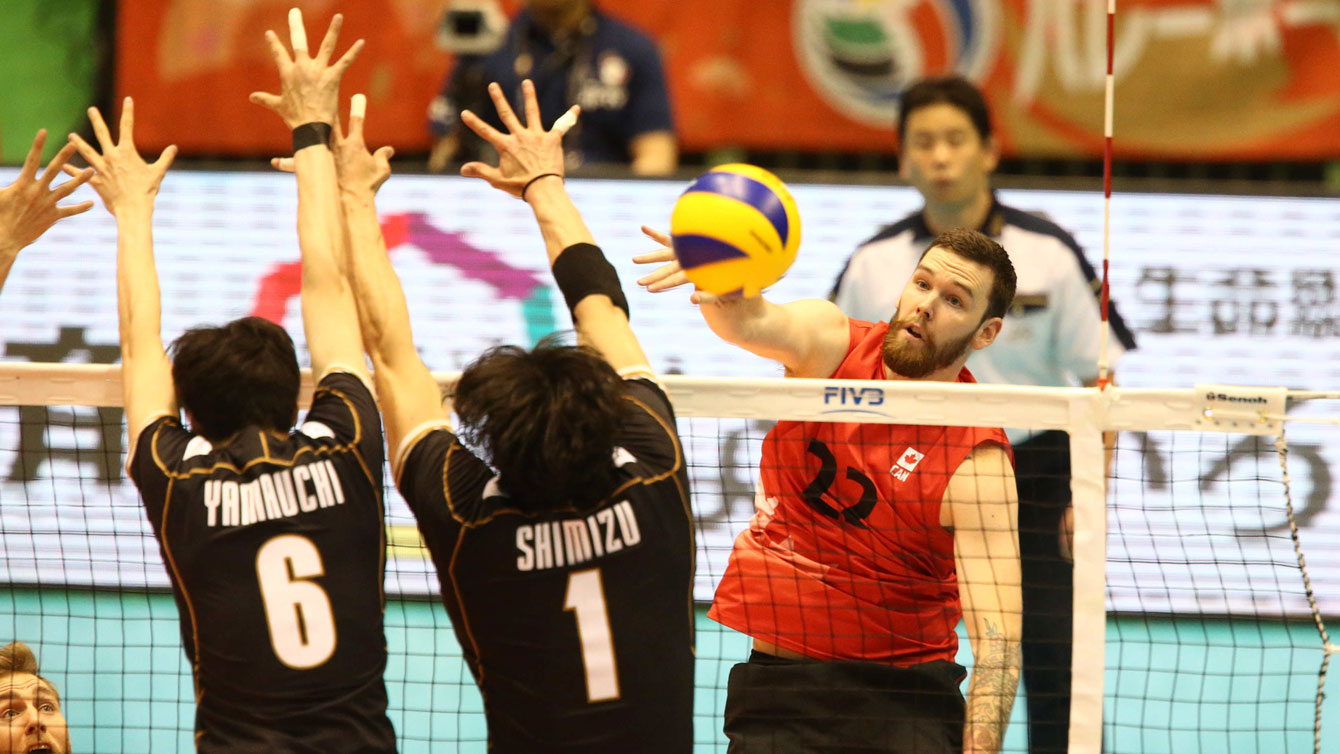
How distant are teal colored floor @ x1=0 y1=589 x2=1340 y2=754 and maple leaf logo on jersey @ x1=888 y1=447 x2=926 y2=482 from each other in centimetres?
199

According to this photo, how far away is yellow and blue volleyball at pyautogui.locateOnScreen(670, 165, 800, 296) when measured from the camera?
13.8ft

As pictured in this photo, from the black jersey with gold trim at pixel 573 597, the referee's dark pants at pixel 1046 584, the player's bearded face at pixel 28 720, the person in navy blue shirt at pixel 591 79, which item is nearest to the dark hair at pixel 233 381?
the black jersey with gold trim at pixel 573 597

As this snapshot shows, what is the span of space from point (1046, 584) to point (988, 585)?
5.85 ft

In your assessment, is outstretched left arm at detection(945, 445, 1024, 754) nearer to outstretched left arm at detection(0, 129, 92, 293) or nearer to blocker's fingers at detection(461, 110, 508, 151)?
blocker's fingers at detection(461, 110, 508, 151)

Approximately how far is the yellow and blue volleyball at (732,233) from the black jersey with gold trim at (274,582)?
118 centimetres

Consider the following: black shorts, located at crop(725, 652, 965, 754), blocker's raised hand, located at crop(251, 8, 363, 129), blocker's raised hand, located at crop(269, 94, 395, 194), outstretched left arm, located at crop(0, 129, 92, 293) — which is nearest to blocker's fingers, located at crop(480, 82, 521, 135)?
blocker's raised hand, located at crop(269, 94, 395, 194)

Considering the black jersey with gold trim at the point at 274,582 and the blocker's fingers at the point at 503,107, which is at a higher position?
the blocker's fingers at the point at 503,107

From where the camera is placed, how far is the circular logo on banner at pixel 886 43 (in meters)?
10.6

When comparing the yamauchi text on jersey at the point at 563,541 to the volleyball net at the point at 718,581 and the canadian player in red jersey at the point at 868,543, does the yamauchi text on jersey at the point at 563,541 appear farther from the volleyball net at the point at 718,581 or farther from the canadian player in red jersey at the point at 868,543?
the volleyball net at the point at 718,581

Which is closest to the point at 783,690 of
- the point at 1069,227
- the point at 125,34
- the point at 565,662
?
the point at 565,662

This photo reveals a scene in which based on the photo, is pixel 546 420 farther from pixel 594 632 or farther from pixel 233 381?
pixel 233 381

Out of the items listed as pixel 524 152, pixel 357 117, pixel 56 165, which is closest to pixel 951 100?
pixel 524 152

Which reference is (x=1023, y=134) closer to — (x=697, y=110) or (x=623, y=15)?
(x=697, y=110)

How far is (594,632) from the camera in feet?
11.4
